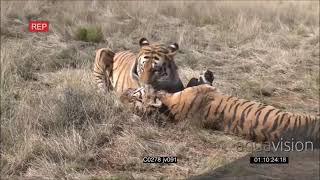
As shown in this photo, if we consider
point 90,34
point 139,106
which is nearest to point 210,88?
point 139,106

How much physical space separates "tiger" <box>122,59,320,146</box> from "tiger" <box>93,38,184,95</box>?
0.54 feet

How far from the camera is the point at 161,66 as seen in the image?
7.17 m

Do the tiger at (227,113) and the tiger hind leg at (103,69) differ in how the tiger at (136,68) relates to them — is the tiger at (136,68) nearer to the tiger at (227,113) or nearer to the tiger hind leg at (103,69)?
the tiger hind leg at (103,69)

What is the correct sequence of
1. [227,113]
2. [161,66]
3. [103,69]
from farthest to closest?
[103,69], [161,66], [227,113]

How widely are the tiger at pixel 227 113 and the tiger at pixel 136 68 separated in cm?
16

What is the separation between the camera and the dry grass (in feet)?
19.4

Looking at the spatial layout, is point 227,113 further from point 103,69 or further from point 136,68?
point 103,69

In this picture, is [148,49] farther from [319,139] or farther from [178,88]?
[319,139]

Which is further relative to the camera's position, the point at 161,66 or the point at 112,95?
the point at 112,95

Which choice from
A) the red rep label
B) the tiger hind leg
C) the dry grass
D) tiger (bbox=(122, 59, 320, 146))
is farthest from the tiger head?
the red rep label

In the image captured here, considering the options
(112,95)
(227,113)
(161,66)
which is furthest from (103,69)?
(227,113)

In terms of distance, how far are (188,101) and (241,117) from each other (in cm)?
66

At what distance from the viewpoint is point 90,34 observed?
1188 centimetres

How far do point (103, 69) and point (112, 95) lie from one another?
1.27 meters
